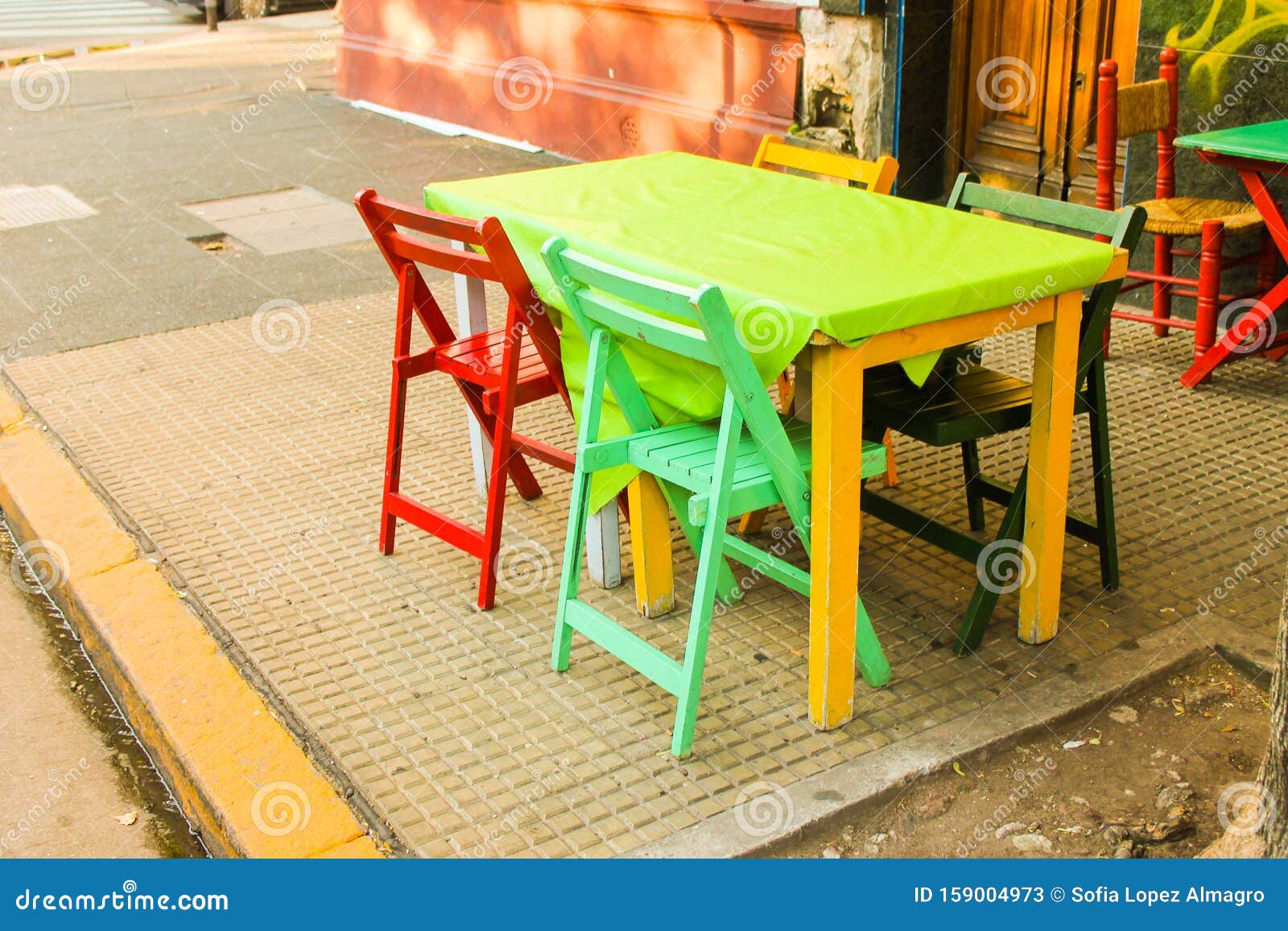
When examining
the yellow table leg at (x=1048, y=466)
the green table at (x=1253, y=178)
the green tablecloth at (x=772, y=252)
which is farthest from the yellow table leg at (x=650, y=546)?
the green table at (x=1253, y=178)

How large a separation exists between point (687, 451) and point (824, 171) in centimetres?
153

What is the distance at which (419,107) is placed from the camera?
1186 centimetres

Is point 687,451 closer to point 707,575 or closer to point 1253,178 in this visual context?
point 707,575

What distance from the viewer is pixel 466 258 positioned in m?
4.02

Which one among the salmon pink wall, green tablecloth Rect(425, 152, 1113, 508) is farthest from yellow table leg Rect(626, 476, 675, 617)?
the salmon pink wall

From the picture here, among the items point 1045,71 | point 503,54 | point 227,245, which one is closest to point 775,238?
point 1045,71

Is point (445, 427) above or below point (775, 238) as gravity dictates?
below

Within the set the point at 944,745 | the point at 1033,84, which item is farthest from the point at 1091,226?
the point at 1033,84

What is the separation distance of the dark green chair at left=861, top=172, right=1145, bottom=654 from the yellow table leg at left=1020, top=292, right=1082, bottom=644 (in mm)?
55

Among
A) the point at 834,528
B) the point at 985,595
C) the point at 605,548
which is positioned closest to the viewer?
the point at 834,528

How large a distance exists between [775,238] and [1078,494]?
163cm

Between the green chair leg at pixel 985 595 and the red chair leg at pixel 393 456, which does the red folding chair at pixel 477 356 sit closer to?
the red chair leg at pixel 393 456

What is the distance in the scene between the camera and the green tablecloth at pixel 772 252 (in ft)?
10.6
